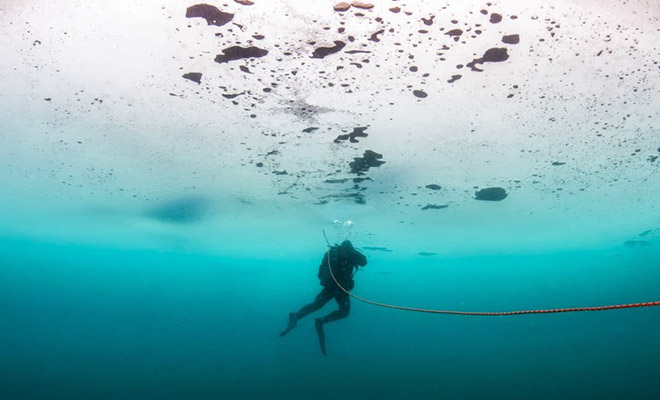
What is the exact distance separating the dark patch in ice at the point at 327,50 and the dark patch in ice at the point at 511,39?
274 cm

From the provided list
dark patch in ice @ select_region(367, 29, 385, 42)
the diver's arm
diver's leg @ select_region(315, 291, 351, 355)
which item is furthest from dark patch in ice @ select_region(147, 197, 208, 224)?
dark patch in ice @ select_region(367, 29, 385, 42)

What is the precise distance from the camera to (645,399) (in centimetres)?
1395

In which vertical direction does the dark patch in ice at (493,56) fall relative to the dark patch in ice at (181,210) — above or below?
below

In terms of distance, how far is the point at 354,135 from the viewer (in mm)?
8539

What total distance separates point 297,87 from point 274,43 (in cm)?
126

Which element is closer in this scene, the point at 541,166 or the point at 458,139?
the point at 458,139

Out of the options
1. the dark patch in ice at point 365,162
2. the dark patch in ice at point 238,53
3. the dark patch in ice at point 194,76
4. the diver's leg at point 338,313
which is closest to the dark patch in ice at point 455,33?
the dark patch in ice at point 238,53

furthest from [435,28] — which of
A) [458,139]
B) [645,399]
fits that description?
[645,399]

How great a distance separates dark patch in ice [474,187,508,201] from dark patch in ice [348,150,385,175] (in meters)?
5.69

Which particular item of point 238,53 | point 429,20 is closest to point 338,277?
point 238,53

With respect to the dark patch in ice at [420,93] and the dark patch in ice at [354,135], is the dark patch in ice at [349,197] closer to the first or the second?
the dark patch in ice at [354,135]

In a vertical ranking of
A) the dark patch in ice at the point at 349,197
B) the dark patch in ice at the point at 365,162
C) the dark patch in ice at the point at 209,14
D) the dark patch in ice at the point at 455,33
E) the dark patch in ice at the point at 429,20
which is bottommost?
the dark patch in ice at the point at 429,20

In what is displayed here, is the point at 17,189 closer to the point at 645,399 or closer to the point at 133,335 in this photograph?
the point at 645,399

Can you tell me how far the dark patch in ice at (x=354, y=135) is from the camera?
324 inches
